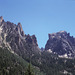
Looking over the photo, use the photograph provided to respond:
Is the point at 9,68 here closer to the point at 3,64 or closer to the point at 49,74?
the point at 3,64

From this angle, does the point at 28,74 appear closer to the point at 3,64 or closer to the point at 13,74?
the point at 13,74

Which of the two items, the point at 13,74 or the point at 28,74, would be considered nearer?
the point at 28,74

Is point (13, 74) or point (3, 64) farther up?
point (3, 64)

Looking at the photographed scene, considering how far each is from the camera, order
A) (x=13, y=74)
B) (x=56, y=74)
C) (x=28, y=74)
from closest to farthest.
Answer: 1. (x=28, y=74)
2. (x=13, y=74)
3. (x=56, y=74)

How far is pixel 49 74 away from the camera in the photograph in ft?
647

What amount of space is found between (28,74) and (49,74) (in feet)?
531

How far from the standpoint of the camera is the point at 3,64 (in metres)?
157

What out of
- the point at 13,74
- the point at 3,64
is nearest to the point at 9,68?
the point at 3,64

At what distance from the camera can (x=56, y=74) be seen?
194 m

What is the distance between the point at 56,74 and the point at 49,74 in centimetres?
1078

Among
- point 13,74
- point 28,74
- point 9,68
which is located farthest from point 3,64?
point 28,74

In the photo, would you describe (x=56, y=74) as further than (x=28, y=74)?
Yes

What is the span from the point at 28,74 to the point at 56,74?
160865mm

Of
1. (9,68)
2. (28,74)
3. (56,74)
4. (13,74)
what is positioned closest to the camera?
(28,74)
